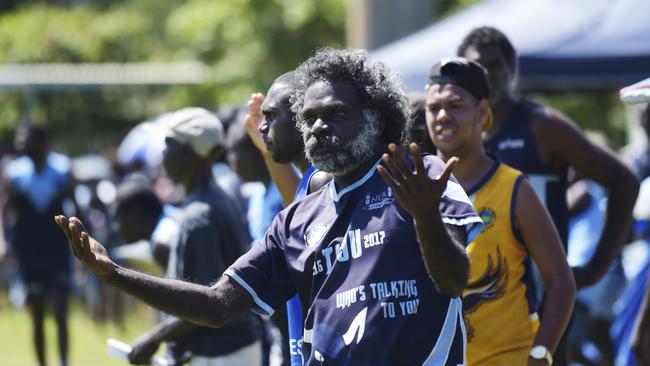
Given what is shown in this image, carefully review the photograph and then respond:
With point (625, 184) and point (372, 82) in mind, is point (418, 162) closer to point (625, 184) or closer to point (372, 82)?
point (372, 82)

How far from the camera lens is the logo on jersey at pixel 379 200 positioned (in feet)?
12.6

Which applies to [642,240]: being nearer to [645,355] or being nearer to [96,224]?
[645,355]

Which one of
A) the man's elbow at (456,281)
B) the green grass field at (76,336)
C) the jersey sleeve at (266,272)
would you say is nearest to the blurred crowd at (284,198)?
the jersey sleeve at (266,272)

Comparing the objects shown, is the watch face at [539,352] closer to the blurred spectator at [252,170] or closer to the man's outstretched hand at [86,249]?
the man's outstretched hand at [86,249]

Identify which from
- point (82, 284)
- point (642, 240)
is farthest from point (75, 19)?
point (642, 240)

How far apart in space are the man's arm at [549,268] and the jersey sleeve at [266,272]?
1115 millimetres

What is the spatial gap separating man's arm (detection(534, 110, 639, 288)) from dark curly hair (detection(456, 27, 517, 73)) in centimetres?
31

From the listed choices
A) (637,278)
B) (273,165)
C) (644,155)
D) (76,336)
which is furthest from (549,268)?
(76,336)

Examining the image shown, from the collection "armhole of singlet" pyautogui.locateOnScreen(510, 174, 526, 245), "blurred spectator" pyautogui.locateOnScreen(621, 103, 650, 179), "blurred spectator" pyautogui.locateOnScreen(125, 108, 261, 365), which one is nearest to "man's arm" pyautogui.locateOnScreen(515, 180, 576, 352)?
"armhole of singlet" pyautogui.locateOnScreen(510, 174, 526, 245)

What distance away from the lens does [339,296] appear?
3.87 metres

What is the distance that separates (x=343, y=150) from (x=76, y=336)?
12.4 m

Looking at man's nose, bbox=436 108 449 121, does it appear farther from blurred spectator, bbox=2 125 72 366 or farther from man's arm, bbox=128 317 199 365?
blurred spectator, bbox=2 125 72 366

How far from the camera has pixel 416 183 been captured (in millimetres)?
3486

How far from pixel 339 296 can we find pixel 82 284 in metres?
16.5
